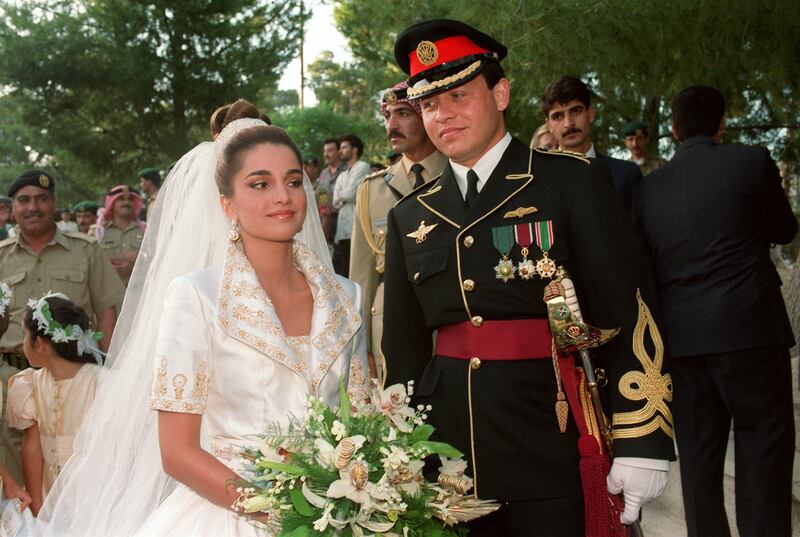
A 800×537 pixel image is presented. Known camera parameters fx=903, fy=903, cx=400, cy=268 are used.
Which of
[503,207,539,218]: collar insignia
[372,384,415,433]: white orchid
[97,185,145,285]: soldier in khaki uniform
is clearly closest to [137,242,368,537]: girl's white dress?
[372,384,415,433]: white orchid

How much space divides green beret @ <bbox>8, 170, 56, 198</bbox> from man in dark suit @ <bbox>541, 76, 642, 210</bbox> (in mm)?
3442

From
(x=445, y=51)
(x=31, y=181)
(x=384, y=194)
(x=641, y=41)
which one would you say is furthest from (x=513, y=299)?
(x=31, y=181)

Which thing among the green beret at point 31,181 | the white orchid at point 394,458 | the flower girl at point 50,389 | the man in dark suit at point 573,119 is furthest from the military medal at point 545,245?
the green beret at point 31,181

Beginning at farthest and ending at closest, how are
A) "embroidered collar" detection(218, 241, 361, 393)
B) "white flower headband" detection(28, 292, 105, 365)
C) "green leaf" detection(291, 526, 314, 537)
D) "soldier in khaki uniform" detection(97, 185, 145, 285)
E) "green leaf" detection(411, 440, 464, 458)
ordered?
"soldier in khaki uniform" detection(97, 185, 145, 285)
"white flower headband" detection(28, 292, 105, 365)
"embroidered collar" detection(218, 241, 361, 393)
"green leaf" detection(411, 440, 464, 458)
"green leaf" detection(291, 526, 314, 537)

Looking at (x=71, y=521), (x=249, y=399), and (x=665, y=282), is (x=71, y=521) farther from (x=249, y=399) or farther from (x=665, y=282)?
(x=665, y=282)

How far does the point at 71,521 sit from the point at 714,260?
3280mm

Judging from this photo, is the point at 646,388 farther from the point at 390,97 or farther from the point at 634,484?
the point at 390,97

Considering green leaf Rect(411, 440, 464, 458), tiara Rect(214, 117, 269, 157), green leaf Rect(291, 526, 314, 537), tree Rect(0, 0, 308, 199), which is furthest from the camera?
tree Rect(0, 0, 308, 199)

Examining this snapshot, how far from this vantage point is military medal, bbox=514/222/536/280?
2781 millimetres

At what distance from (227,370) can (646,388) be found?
126 cm

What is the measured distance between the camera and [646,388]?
2.69 m

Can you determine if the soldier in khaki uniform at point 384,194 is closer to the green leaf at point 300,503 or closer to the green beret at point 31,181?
the green beret at point 31,181

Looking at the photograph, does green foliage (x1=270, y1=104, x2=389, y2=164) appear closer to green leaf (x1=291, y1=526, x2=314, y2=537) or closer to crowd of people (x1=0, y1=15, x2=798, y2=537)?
crowd of people (x1=0, y1=15, x2=798, y2=537)

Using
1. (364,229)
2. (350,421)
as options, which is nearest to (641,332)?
(350,421)
